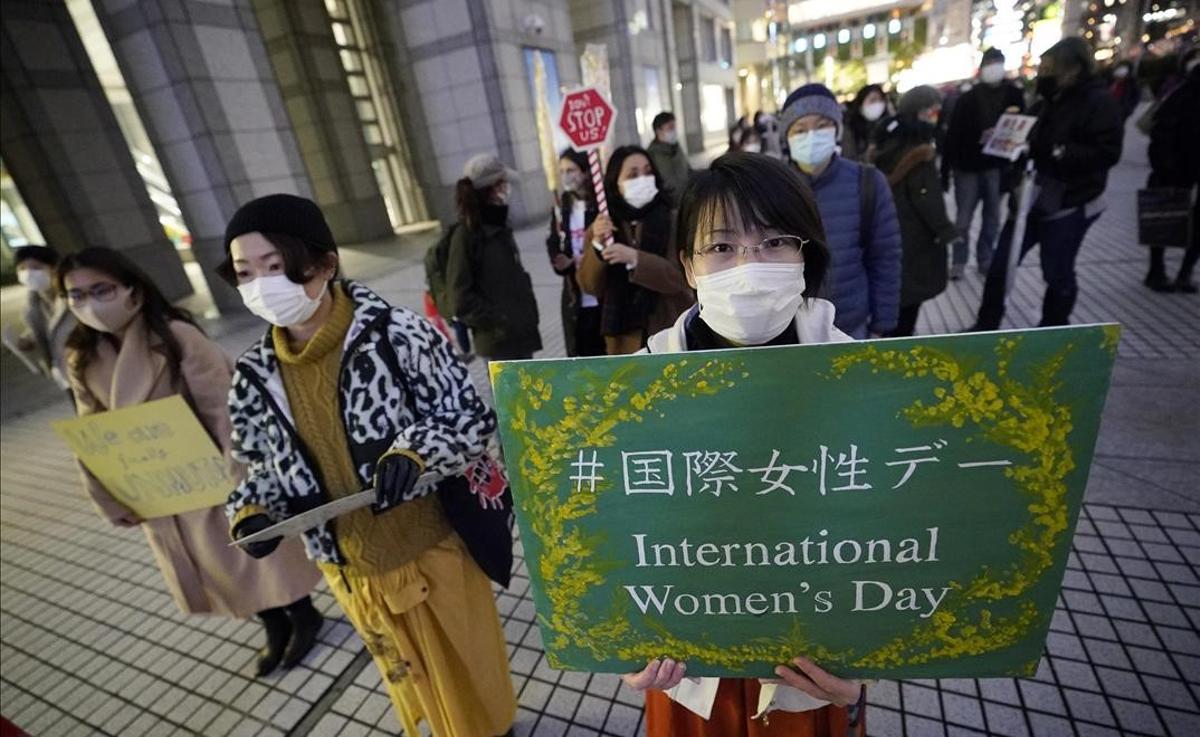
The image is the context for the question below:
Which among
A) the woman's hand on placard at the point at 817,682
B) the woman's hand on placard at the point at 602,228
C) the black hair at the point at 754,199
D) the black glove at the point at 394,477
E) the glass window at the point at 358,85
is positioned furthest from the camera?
the glass window at the point at 358,85

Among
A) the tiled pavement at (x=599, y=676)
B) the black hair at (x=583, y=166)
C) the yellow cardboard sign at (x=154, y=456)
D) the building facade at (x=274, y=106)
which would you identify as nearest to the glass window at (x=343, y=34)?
the building facade at (x=274, y=106)

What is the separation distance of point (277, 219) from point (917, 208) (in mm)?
3767

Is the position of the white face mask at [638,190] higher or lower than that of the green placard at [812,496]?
higher

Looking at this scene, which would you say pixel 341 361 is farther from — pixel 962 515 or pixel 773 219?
pixel 962 515

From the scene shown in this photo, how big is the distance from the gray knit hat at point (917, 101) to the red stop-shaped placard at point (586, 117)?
228 cm

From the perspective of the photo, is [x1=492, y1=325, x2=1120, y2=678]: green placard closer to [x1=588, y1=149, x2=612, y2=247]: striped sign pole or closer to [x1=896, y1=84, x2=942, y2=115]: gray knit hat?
[x1=588, y1=149, x2=612, y2=247]: striped sign pole

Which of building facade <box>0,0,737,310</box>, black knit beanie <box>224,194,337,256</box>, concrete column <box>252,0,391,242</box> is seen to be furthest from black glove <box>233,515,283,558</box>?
concrete column <box>252,0,391,242</box>

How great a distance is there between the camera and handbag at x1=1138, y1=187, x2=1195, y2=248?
430 centimetres

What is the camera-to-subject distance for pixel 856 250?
2576 mm

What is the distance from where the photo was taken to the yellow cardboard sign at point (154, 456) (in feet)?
6.72

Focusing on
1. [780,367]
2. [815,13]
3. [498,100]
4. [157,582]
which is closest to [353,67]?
[498,100]

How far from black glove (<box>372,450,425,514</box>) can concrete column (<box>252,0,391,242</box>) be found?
48.6ft

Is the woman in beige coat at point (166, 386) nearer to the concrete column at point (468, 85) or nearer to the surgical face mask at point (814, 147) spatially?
the surgical face mask at point (814, 147)

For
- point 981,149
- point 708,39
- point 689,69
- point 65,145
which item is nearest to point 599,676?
point 981,149
